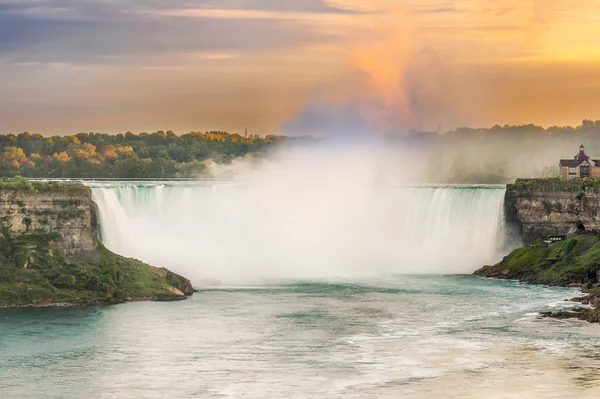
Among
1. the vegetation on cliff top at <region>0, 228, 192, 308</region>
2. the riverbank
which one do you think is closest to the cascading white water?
the riverbank

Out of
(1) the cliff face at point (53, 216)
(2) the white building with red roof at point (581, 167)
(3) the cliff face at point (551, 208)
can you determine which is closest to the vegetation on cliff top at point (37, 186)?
(1) the cliff face at point (53, 216)

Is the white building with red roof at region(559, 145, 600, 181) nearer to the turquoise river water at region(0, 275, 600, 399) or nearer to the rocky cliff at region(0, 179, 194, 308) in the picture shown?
the turquoise river water at region(0, 275, 600, 399)

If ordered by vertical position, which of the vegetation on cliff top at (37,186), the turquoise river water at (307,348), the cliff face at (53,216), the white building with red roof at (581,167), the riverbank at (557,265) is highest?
the white building with red roof at (581,167)

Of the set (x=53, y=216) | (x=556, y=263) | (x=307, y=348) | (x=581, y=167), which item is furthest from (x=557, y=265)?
(x=53, y=216)

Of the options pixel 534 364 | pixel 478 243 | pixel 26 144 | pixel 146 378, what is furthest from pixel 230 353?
pixel 26 144

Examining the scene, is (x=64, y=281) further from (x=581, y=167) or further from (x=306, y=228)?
(x=581, y=167)

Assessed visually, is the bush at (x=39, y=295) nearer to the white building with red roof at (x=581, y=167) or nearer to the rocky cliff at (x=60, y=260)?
the rocky cliff at (x=60, y=260)

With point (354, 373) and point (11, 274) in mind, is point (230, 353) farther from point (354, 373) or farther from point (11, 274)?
point (11, 274)
